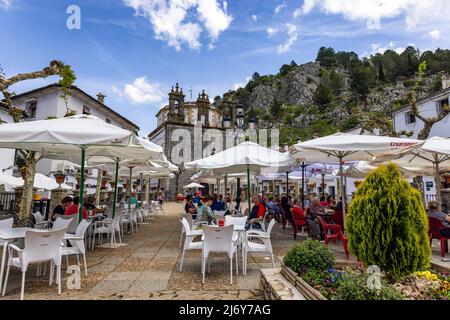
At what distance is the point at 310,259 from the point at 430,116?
26.7 metres

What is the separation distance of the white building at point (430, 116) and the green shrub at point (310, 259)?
19669 millimetres

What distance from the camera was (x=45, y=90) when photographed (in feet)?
83.4

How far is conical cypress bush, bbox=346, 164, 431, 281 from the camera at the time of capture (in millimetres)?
3197

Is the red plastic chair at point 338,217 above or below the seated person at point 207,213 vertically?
below

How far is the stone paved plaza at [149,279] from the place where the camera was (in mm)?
3723

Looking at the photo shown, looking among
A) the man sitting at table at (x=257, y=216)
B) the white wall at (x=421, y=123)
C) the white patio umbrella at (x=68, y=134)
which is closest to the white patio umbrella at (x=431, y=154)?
the man sitting at table at (x=257, y=216)

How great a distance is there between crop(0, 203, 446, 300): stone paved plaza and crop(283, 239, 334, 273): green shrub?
0.64 m

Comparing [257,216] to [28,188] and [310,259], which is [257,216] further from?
[28,188]

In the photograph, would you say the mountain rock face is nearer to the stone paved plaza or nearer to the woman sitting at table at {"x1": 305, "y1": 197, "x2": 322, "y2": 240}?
the woman sitting at table at {"x1": 305, "y1": 197, "x2": 322, "y2": 240}

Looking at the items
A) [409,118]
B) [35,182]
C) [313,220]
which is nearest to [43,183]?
[35,182]

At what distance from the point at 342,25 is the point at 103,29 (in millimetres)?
8442

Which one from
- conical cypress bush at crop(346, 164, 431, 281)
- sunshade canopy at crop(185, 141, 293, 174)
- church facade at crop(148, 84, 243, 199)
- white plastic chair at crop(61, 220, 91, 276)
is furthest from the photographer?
church facade at crop(148, 84, 243, 199)

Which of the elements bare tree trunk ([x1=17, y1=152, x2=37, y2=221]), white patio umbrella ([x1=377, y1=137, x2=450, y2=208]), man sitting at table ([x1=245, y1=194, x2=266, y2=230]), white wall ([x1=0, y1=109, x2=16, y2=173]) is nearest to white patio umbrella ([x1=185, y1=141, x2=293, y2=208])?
man sitting at table ([x1=245, y1=194, x2=266, y2=230])

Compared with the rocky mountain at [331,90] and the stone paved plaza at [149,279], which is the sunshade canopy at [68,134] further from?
the rocky mountain at [331,90]
